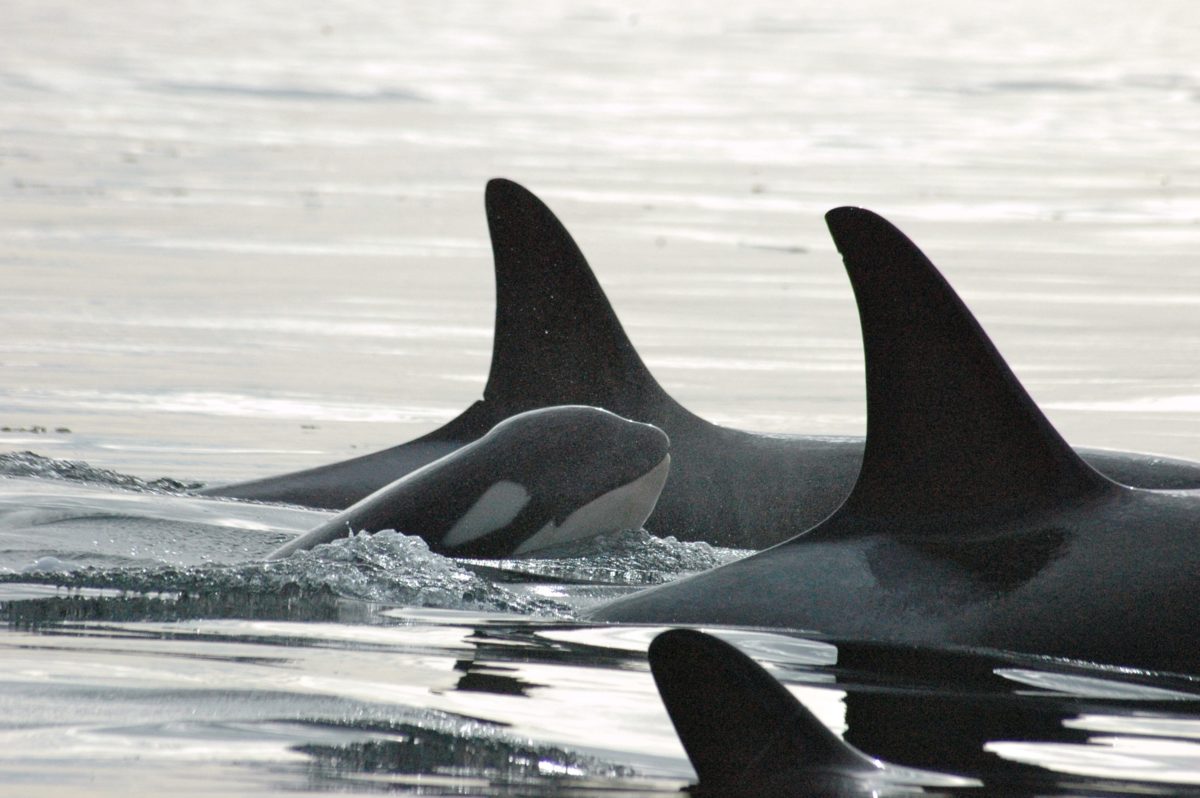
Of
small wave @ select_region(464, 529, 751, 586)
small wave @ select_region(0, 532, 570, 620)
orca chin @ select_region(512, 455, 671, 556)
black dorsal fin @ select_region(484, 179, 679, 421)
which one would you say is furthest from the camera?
black dorsal fin @ select_region(484, 179, 679, 421)

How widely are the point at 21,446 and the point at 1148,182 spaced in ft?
48.7

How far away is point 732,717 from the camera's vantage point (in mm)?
3955

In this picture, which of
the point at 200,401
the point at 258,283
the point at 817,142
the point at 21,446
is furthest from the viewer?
the point at 817,142

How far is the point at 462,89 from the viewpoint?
1283 inches

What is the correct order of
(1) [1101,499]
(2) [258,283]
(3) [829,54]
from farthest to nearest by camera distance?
(3) [829,54]
(2) [258,283]
(1) [1101,499]

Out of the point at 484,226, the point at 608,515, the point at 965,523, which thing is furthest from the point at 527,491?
the point at 484,226

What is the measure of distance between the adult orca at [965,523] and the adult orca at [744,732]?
55.9 inches

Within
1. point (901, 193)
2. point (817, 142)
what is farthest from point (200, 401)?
point (817, 142)

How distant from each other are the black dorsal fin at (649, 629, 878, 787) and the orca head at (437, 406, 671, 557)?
102 inches

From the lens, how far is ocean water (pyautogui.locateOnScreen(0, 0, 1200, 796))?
4516 millimetres

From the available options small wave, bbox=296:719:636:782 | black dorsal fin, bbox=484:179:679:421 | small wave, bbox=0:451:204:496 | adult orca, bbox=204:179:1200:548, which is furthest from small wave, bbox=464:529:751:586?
small wave, bbox=0:451:204:496

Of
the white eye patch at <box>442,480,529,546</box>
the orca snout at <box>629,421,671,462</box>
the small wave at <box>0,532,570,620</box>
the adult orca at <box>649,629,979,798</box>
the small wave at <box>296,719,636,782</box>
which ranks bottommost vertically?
the small wave at <box>296,719,636,782</box>

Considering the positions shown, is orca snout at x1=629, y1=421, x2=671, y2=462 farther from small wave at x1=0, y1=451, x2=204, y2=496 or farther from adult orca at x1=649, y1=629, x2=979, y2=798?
adult orca at x1=649, y1=629, x2=979, y2=798

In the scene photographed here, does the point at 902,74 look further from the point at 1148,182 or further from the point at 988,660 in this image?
the point at 988,660
